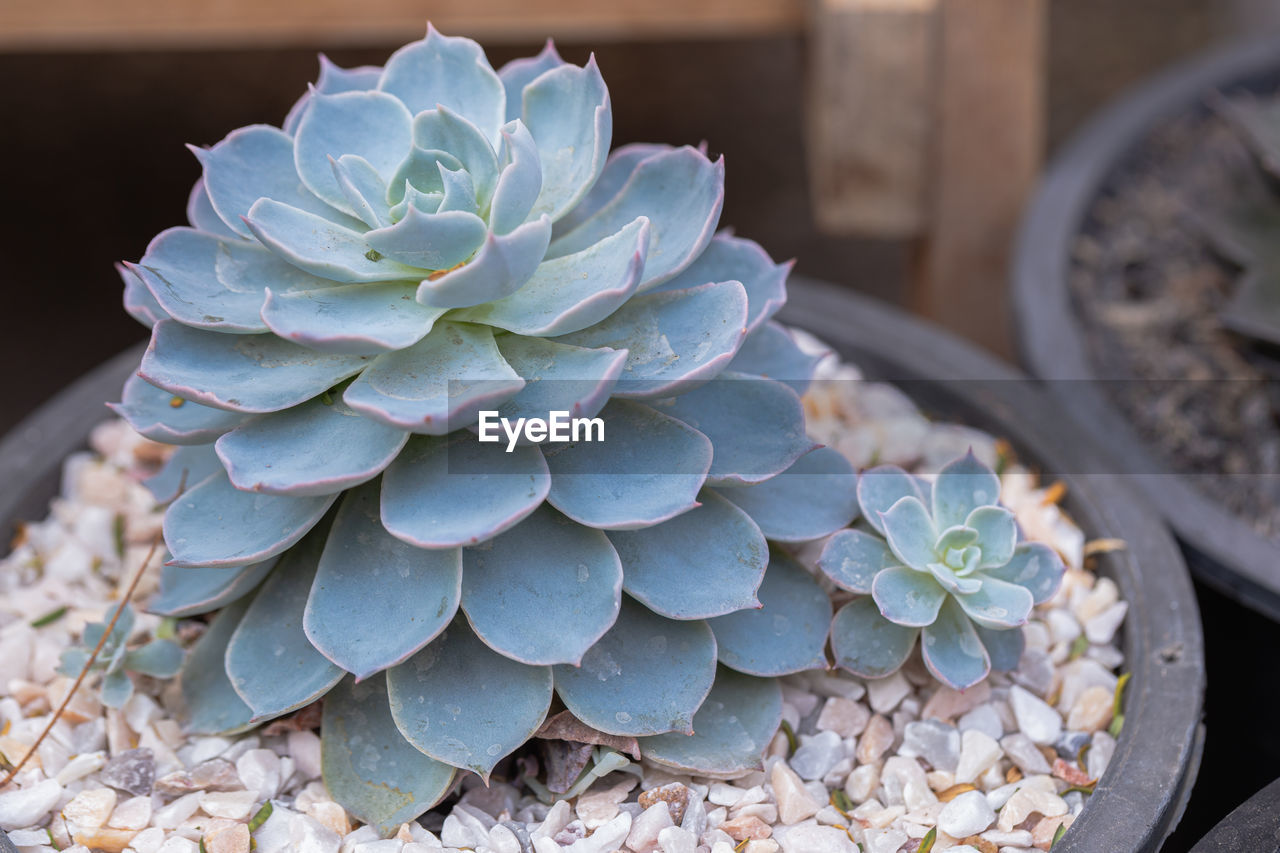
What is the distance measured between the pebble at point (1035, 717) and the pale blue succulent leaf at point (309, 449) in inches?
19.5

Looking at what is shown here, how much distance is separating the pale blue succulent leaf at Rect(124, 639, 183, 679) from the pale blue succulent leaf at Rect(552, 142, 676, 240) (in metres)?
0.43

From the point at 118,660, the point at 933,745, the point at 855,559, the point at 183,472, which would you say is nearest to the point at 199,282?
the point at 183,472

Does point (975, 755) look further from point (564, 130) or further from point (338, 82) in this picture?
point (338, 82)

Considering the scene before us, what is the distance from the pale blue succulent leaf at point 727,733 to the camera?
74cm

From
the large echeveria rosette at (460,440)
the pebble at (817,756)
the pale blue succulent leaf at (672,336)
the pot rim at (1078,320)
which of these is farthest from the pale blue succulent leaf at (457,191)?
the pot rim at (1078,320)

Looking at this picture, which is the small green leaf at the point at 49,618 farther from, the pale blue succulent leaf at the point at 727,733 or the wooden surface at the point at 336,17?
the wooden surface at the point at 336,17

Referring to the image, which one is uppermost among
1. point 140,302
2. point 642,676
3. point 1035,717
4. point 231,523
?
point 140,302

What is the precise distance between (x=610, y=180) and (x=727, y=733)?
42 cm

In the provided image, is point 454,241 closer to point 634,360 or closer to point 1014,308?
point 634,360

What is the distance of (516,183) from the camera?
67cm

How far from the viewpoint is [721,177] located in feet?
2.41

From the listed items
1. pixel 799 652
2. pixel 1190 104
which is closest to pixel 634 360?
pixel 799 652

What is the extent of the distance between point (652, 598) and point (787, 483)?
0.18m

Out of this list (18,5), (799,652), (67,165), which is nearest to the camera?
(799,652)
